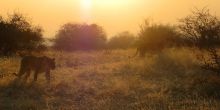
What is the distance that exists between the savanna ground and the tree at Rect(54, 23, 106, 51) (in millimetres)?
36227

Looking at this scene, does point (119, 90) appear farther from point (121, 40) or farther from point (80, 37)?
point (121, 40)

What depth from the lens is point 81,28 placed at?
212ft

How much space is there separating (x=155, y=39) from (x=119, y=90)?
18622mm

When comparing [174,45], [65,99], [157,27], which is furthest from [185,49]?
[65,99]

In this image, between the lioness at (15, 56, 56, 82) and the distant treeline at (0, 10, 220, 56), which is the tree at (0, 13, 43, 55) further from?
the lioness at (15, 56, 56, 82)

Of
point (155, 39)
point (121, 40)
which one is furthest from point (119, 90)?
point (121, 40)

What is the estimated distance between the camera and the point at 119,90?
16.1 meters

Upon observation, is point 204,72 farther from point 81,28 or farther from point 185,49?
point 81,28

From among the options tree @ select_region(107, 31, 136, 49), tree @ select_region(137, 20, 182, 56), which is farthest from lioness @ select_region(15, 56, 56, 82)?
tree @ select_region(107, 31, 136, 49)

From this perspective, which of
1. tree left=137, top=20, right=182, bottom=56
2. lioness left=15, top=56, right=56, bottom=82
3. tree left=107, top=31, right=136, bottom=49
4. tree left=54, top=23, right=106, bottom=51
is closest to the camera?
lioness left=15, top=56, right=56, bottom=82

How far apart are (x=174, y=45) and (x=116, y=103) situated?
64.0 ft

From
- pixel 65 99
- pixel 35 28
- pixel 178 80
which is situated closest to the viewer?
pixel 65 99

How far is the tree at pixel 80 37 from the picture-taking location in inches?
2313

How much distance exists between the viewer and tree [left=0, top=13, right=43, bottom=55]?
1352 inches
